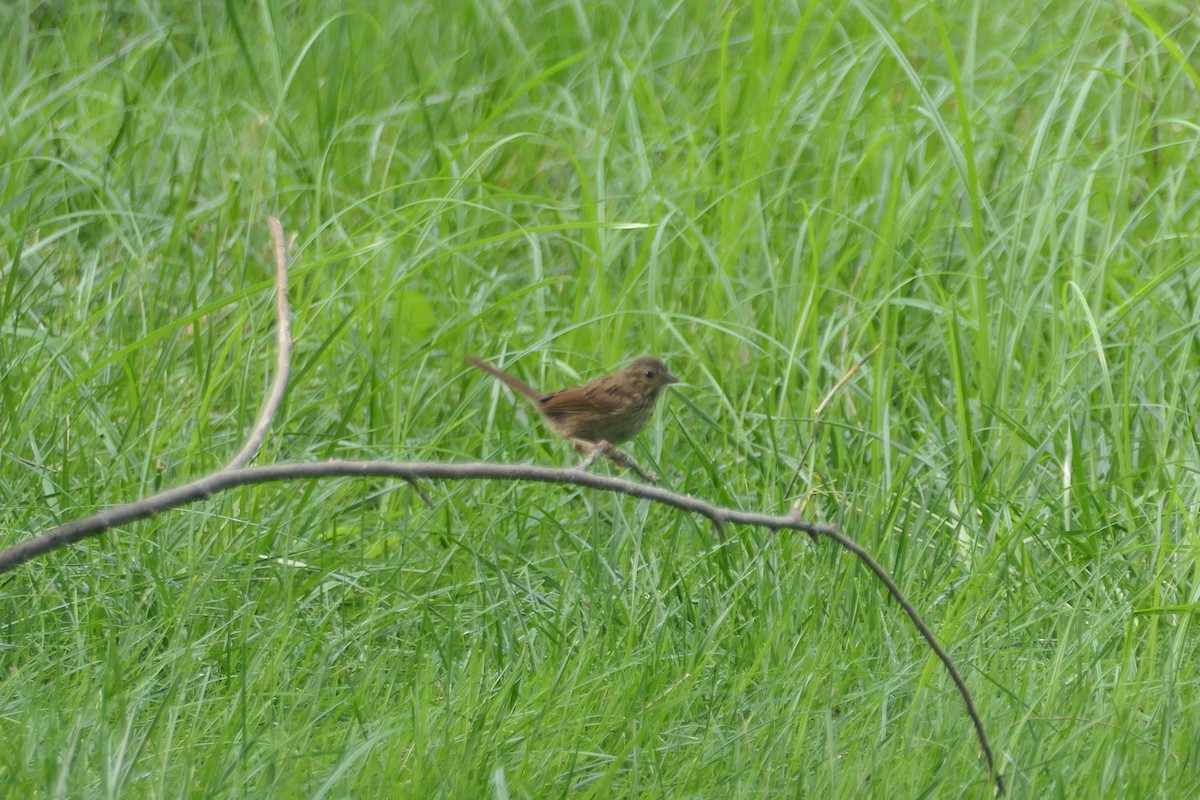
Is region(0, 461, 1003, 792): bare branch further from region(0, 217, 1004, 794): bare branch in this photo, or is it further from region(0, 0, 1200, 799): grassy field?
region(0, 0, 1200, 799): grassy field

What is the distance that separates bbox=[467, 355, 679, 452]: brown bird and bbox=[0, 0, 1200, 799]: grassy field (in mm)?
131

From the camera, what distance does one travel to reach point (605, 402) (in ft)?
12.9

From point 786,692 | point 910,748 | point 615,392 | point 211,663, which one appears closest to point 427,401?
point 615,392

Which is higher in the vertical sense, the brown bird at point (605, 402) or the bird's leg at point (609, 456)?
the bird's leg at point (609, 456)

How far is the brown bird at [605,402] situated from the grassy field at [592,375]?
13 centimetres

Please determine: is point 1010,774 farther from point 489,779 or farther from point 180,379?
point 180,379

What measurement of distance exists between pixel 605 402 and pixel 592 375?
746 mm

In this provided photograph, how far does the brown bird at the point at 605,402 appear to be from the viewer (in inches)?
154

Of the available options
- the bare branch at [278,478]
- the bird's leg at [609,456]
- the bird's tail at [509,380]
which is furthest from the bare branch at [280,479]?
the bird's tail at [509,380]

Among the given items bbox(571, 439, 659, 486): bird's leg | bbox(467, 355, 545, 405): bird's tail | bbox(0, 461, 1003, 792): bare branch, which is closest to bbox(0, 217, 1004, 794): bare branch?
bbox(0, 461, 1003, 792): bare branch

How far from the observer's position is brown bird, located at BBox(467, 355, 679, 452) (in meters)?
3.91

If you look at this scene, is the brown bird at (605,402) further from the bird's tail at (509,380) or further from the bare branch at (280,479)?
the bare branch at (280,479)

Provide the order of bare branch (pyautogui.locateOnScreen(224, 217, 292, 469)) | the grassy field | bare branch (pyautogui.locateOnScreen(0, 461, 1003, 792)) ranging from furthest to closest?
the grassy field < bare branch (pyautogui.locateOnScreen(224, 217, 292, 469)) < bare branch (pyautogui.locateOnScreen(0, 461, 1003, 792))

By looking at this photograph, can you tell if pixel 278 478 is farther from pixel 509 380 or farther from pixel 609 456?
pixel 509 380
